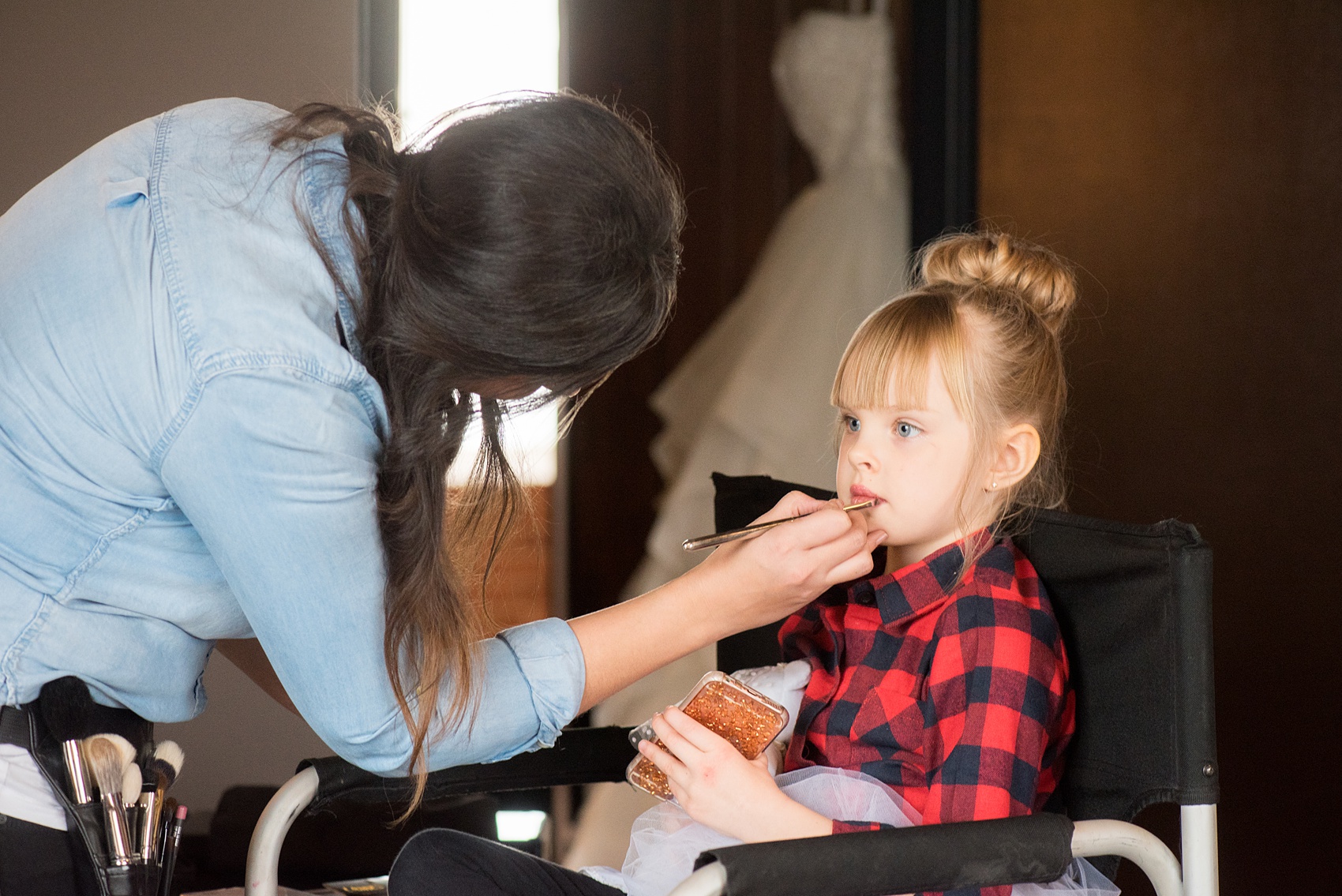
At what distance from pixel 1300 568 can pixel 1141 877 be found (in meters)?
0.53

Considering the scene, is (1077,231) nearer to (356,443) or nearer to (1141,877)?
(1141,877)

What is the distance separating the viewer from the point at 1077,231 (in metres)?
2.15

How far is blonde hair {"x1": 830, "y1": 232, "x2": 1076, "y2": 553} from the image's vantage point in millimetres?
1191

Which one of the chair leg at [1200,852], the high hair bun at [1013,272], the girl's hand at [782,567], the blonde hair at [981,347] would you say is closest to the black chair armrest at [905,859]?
the chair leg at [1200,852]

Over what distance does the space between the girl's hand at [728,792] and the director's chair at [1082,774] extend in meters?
0.19

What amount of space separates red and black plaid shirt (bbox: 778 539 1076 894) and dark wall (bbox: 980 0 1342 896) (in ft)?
3.26

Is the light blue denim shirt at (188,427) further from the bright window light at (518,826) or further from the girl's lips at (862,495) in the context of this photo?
the bright window light at (518,826)

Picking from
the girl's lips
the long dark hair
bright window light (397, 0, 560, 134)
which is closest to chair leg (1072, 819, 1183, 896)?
the girl's lips

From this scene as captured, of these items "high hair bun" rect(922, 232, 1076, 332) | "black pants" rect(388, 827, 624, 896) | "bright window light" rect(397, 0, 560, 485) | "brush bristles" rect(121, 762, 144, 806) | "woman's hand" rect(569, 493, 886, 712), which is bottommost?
"black pants" rect(388, 827, 624, 896)

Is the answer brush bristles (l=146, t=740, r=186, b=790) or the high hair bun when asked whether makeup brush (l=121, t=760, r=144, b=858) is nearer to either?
brush bristles (l=146, t=740, r=186, b=790)

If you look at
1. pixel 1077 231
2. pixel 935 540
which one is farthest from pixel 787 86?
pixel 935 540

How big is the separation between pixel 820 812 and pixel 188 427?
2.05ft

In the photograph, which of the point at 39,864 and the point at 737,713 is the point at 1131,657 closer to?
the point at 737,713

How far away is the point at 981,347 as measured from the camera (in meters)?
1.20
